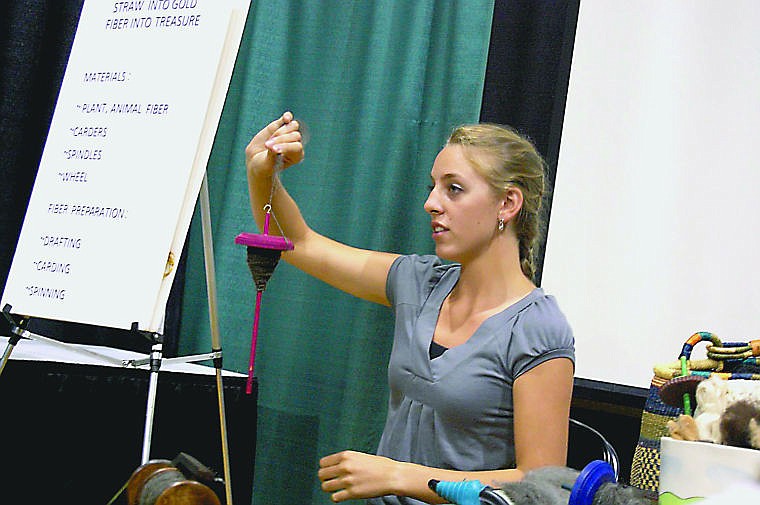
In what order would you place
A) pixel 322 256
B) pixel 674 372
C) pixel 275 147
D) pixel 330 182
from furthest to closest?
pixel 330 182, pixel 322 256, pixel 275 147, pixel 674 372

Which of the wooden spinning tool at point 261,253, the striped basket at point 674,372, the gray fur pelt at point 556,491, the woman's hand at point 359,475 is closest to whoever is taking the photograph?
the gray fur pelt at point 556,491

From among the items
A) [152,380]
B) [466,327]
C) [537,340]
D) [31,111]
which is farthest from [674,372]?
[31,111]

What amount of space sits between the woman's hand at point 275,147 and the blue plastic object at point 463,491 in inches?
34.4

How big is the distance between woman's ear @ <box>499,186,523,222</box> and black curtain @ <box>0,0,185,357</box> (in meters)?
1.15

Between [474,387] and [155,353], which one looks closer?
[474,387]

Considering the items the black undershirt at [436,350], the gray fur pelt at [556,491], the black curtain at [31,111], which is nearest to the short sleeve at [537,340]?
the black undershirt at [436,350]

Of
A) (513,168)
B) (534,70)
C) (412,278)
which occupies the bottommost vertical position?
(412,278)

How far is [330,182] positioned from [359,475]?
3.73 ft

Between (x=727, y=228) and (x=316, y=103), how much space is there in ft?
3.77

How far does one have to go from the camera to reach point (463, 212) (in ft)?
5.49

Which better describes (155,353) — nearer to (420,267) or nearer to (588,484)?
(420,267)

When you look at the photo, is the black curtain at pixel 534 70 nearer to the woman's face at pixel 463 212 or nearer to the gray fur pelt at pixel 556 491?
the woman's face at pixel 463 212

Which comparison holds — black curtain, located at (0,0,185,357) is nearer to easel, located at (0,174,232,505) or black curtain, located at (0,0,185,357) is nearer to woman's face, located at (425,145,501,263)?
easel, located at (0,174,232,505)

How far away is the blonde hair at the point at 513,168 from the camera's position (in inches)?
66.3
